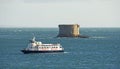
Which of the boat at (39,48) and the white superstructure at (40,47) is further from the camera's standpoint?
the white superstructure at (40,47)

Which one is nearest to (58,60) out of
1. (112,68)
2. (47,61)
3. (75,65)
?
(47,61)

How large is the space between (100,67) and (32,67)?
11612 millimetres

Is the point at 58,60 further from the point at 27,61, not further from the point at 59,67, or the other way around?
the point at 59,67

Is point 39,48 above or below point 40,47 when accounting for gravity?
below

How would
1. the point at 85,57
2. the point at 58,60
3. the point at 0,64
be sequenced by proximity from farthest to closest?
the point at 85,57 → the point at 58,60 → the point at 0,64

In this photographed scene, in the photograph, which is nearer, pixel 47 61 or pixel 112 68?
pixel 112 68

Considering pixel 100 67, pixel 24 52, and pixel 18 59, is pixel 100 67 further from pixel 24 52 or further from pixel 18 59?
pixel 24 52

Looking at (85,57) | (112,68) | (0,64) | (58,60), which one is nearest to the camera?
(112,68)

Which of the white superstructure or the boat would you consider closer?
the boat

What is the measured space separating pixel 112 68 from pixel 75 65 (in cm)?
949

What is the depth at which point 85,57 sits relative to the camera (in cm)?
14688

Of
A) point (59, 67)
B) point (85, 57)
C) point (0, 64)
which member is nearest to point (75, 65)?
point (59, 67)

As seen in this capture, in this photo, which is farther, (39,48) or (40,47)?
(40,47)

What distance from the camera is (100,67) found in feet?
391
